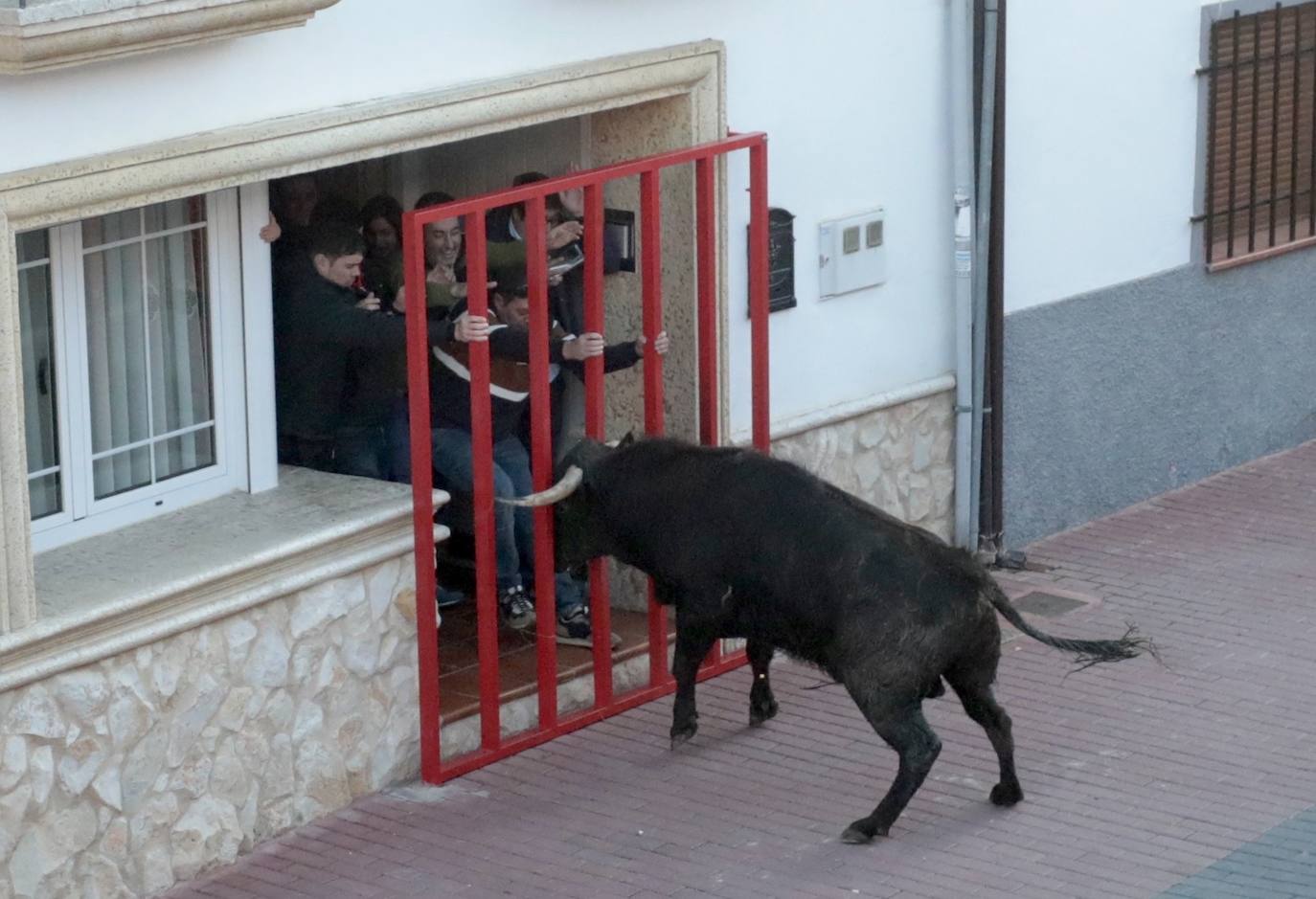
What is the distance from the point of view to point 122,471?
26.5ft

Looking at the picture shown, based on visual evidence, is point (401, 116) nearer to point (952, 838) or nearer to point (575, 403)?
point (575, 403)

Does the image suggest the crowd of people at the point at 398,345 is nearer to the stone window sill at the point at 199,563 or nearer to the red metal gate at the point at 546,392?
the red metal gate at the point at 546,392

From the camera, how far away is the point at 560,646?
31.3 feet

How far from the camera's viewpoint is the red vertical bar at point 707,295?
915 cm

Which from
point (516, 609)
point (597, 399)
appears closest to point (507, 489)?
point (597, 399)

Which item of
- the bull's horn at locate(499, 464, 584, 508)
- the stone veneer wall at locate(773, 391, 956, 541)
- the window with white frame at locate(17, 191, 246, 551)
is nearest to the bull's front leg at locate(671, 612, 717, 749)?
the bull's horn at locate(499, 464, 584, 508)

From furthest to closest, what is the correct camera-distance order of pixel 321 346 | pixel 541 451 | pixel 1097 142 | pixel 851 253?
pixel 1097 142 < pixel 851 253 < pixel 321 346 < pixel 541 451

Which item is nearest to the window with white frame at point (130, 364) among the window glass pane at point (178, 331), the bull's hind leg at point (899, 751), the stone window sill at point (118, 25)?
the window glass pane at point (178, 331)

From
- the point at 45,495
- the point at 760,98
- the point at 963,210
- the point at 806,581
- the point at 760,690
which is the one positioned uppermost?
the point at 760,98

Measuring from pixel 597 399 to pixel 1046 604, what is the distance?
2.80 m

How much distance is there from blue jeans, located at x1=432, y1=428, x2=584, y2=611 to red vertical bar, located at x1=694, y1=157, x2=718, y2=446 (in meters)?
0.75

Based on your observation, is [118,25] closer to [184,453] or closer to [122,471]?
[122,471]

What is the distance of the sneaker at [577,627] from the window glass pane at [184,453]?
6.02 feet

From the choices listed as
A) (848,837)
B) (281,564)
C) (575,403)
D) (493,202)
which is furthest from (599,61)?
(848,837)
